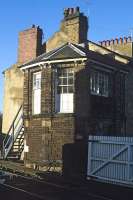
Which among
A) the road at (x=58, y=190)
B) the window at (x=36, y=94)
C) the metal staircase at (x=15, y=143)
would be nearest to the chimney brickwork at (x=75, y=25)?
the window at (x=36, y=94)

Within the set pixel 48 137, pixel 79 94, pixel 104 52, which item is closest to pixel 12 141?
pixel 48 137

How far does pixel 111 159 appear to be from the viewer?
777 inches

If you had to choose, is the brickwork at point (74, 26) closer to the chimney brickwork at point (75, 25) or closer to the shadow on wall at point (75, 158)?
the chimney brickwork at point (75, 25)

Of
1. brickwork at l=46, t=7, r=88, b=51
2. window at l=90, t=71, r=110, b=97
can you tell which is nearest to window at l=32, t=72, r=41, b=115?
window at l=90, t=71, r=110, b=97

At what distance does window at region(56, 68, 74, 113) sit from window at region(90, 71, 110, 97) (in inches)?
50.9

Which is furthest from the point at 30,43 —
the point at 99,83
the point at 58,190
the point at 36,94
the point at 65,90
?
the point at 58,190

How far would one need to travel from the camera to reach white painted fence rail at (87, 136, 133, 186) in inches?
745

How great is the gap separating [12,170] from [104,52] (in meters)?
12.4

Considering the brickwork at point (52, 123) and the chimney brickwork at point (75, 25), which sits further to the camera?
the chimney brickwork at point (75, 25)

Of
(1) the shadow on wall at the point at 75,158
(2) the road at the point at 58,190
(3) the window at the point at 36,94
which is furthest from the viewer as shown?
(3) the window at the point at 36,94

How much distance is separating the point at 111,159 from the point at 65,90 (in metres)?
5.35

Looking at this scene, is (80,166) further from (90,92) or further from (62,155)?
(90,92)

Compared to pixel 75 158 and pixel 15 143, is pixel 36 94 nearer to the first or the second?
pixel 75 158

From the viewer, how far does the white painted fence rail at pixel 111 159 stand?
18922 mm
